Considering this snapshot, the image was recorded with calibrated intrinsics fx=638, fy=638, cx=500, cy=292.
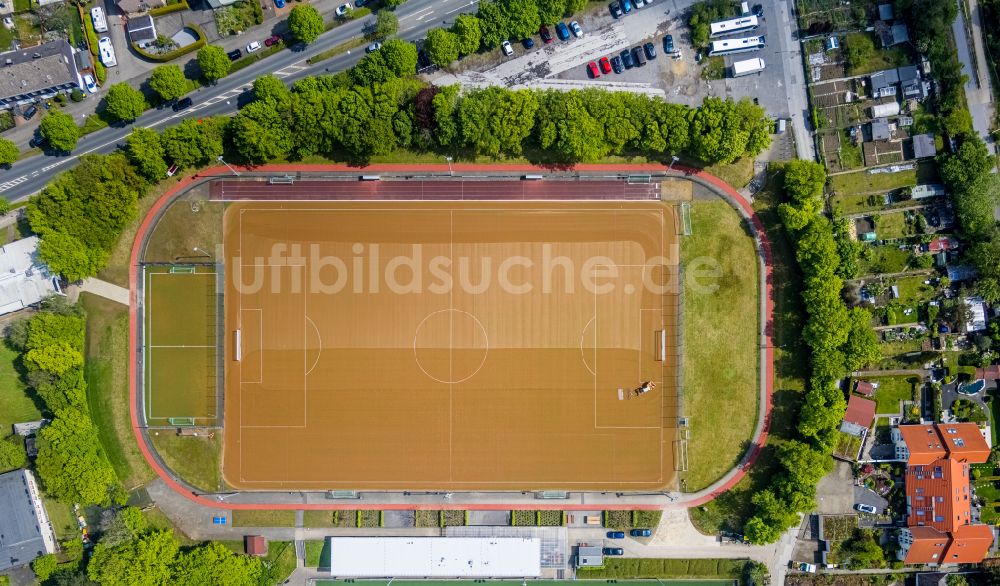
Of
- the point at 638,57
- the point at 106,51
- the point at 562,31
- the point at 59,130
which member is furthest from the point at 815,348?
the point at 59,130

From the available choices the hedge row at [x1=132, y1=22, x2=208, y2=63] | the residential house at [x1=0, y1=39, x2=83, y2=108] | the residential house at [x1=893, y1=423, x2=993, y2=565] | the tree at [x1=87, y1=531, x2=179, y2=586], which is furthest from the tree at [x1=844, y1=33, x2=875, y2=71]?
the tree at [x1=87, y1=531, x2=179, y2=586]

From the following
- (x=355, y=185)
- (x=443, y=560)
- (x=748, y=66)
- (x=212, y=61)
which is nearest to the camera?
(x=212, y=61)

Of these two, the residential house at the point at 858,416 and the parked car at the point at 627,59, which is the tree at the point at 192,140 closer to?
the parked car at the point at 627,59

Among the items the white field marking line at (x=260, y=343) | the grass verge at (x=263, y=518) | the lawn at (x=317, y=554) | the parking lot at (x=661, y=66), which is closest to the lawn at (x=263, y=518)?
the grass verge at (x=263, y=518)

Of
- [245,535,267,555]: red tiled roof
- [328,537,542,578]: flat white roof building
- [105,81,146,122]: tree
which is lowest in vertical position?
[328,537,542,578]: flat white roof building

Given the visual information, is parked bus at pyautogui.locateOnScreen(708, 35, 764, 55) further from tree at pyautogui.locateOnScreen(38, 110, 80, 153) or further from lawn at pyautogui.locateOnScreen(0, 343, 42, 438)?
lawn at pyautogui.locateOnScreen(0, 343, 42, 438)

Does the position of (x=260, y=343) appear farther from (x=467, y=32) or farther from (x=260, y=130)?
(x=467, y=32)

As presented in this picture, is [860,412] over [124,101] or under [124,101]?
under
